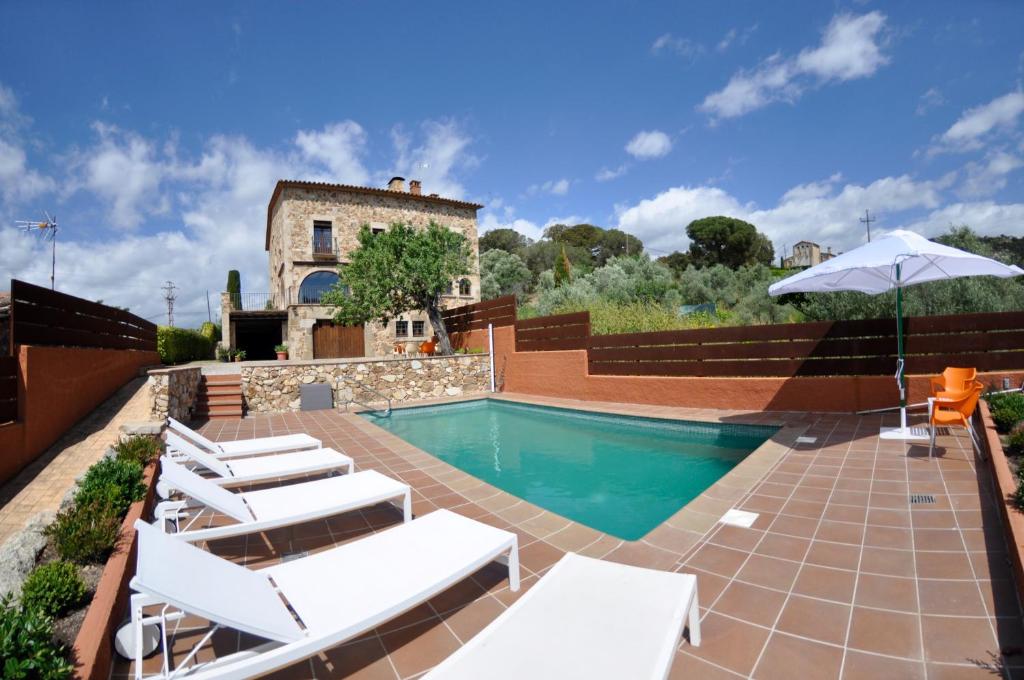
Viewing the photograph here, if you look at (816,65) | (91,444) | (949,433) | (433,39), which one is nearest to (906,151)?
(816,65)

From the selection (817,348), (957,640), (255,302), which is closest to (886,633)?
(957,640)

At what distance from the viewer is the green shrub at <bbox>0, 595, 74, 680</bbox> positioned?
140cm

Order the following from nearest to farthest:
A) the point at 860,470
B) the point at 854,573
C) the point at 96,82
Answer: the point at 854,573 < the point at 860,470 < the point at 96,82

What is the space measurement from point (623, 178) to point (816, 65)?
34.2 ft

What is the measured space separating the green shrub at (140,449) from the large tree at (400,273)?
956cm

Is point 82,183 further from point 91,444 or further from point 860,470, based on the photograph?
point 860,470

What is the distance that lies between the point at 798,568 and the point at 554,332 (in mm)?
8951

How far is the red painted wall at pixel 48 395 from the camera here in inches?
159

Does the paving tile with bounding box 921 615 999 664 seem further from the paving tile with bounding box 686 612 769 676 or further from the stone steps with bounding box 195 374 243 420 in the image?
the stone steps with bounding box 195 374 243 420

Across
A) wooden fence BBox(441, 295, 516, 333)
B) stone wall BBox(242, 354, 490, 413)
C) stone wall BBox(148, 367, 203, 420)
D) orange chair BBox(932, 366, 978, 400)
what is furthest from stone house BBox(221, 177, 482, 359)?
orange chair BBox(932, 366, 978, 400)

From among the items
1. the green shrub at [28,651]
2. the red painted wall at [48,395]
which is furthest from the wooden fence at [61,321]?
the green shrub at [28,651]

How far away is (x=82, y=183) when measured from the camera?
17453mm

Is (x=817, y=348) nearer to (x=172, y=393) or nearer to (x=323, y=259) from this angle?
(x=172, y=393)

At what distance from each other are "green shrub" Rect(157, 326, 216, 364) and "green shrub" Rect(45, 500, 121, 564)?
10.9m
